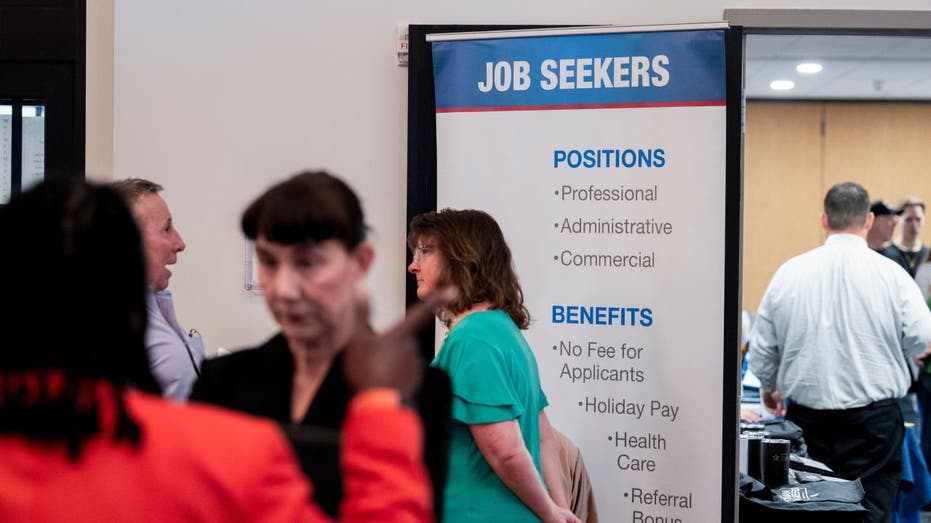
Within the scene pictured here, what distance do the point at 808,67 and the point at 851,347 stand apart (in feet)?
12.1

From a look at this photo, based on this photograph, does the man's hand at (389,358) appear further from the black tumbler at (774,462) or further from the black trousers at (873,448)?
the black trousers at (873,448)

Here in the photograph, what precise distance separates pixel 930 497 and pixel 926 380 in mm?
1081

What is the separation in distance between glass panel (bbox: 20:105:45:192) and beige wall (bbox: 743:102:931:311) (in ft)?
20.9

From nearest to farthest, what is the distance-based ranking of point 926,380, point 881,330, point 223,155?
1. point 223,155
2. point 881,330
3. point 926,380

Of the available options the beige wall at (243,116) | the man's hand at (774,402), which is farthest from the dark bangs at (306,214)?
the man's hand at (774,402)

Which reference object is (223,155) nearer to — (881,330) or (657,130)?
(657,130)

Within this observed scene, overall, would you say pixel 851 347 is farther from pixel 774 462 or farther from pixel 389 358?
pixel 389 358

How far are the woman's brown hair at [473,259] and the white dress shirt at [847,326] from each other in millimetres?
2353

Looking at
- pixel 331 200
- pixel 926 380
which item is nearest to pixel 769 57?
pixel 926 380

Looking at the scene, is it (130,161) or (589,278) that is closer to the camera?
(589,278)

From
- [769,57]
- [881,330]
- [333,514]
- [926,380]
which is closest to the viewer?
[333,514]

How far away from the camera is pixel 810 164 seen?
8547mm

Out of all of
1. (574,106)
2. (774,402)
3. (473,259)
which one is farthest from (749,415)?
(473,259)

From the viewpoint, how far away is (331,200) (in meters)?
1.14
